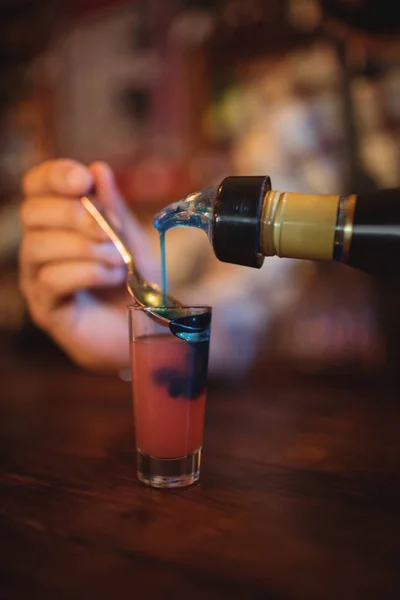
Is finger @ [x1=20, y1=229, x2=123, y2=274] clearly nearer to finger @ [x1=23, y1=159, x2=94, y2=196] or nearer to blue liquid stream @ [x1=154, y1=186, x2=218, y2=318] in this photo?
finger @ [x1=23, y1=159, x2=94, y2=196]

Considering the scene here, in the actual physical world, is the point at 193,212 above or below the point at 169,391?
above

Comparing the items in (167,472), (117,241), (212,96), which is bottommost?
(167,472)

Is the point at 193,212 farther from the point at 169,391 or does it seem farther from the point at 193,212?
the point at 169,391

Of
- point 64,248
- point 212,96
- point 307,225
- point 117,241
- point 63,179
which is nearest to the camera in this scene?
point 307,225

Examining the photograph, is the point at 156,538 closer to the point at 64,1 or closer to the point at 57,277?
the point at 57,277

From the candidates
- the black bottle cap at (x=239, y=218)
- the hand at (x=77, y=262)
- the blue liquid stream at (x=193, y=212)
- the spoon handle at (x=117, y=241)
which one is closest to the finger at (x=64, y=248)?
the hand at (x=77, y=262)

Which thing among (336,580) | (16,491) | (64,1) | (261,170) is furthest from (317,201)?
(64,1)

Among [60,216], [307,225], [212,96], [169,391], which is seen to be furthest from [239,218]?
[212,96]
